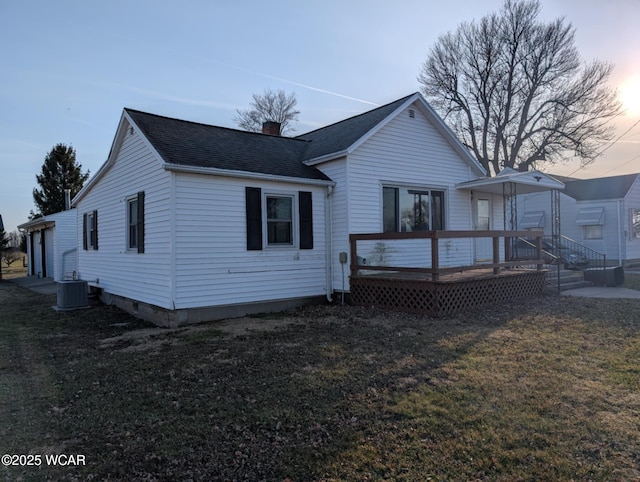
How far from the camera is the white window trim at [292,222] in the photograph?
9602mm

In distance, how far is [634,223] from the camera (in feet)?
72.9

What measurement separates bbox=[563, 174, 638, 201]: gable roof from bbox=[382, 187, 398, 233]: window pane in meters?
16.5

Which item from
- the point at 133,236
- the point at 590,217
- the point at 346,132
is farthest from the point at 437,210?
the point at 590,217

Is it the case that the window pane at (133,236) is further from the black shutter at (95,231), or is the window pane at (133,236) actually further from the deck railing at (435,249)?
the deck railing at (435,249)

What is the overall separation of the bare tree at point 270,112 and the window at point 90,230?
927 inches

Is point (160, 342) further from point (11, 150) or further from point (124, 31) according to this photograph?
point (11, 150)

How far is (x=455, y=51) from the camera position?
97.0 ft

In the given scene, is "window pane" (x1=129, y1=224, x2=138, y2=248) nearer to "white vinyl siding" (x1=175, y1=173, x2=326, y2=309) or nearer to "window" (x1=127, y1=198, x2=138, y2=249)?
"window" (x1=127, y1=198, x2=138, y2=249)

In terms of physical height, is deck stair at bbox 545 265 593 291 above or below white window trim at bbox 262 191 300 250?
below

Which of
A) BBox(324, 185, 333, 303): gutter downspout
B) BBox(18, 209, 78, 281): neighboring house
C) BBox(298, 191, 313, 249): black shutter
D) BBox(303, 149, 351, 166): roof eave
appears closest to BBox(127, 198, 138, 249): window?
BBox(298, 191, 313, 249): black shutter

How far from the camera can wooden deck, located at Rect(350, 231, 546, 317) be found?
8648mm

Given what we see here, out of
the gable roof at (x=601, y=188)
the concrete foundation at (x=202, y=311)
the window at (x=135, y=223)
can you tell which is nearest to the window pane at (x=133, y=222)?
the window at (x=135, y=223)

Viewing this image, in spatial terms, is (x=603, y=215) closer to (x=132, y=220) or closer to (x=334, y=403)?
(x=132, y=220)

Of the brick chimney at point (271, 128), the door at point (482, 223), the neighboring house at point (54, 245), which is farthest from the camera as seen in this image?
the neighboring house at point (54, 245)
